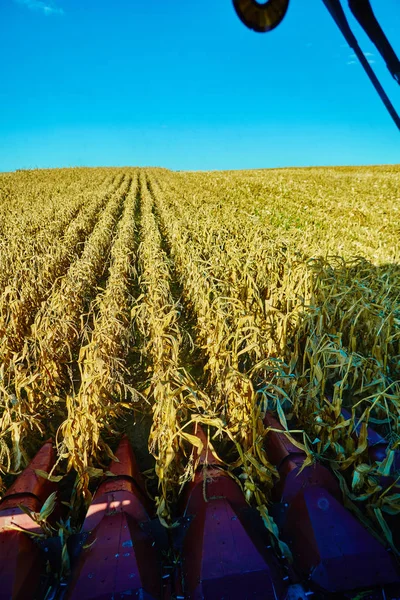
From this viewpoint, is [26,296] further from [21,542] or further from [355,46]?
[355,46]

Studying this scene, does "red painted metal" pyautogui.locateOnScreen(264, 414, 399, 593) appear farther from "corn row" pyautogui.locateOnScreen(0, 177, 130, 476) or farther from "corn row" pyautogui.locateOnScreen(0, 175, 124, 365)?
"corn row" pyautogui.locateOnScreen(0, 175, 124, 365)

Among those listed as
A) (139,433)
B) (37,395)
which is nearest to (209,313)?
(139,433)

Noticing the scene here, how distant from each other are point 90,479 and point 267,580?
4.00ft

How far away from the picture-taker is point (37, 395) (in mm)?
2764

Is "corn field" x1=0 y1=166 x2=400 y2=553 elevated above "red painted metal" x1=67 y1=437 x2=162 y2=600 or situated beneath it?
elevated above

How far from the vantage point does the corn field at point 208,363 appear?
1856 mm

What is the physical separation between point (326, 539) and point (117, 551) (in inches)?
31.4

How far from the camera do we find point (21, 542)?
1.39 m

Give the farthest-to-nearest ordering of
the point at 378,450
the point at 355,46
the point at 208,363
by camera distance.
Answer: the point at 208,363 < the point at 378,450 < the point at 355,46

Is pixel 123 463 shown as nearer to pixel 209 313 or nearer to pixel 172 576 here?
pixel 172 576

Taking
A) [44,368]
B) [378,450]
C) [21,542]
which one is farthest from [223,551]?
[44,368]

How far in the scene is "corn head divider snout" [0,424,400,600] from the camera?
123 centimetres

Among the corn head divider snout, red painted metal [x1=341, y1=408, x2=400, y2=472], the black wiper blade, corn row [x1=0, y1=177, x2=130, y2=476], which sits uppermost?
the black wiper blade

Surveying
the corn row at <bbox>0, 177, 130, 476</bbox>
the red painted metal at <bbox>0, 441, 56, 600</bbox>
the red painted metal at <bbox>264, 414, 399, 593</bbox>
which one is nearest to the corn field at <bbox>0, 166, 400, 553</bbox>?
the corn row at <bbox>0, 177, 130, 476</bbox>
